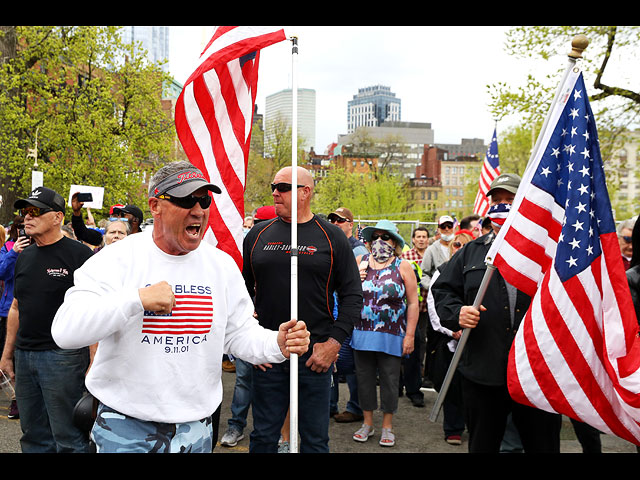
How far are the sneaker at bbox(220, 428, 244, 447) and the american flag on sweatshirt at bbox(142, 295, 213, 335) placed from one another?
3.52 metres

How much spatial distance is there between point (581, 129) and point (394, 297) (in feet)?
9.71

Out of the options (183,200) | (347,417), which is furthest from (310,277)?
(347,417)

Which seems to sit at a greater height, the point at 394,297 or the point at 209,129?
the point at 209,129

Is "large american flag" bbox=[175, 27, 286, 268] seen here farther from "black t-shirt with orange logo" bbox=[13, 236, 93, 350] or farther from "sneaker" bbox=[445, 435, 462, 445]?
"sneaker" bbox=[445, 435, 462, 445]

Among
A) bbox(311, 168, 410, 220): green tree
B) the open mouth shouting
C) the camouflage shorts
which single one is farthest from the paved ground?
bbox(311, 168, 410, 220): green tree

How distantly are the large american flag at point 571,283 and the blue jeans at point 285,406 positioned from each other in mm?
1360

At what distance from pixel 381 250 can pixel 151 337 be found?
12.8ft

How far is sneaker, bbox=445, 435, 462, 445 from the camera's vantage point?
600 cm

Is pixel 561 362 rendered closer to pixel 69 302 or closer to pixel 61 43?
pixel 69 302

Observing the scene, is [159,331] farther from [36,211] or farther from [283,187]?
[36,211]

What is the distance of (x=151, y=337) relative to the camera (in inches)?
99.0

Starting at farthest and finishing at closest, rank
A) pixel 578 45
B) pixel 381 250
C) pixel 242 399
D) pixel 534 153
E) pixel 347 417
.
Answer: pixel 347 417 → pixel 381 250 → pixel 242 399 → pixel 534 153 → pixel 578 45
